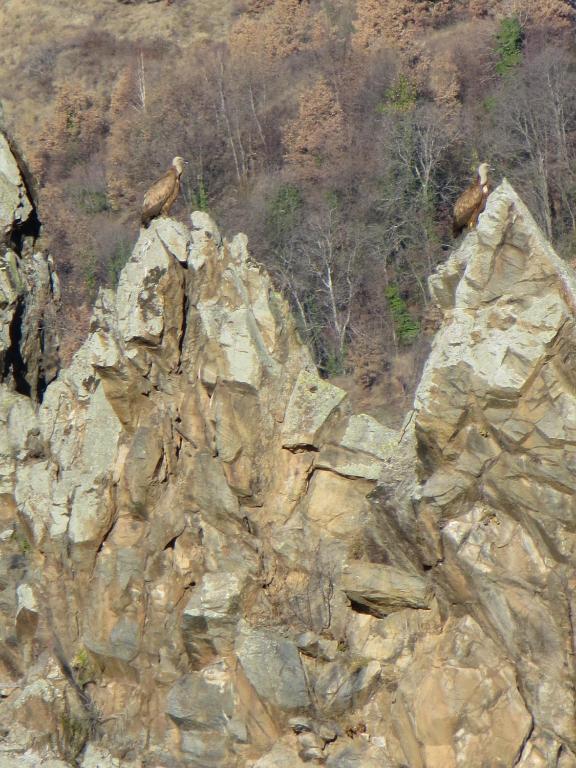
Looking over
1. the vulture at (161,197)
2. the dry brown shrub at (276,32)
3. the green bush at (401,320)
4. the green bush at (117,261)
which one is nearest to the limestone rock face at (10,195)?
the vulture at (161,197)

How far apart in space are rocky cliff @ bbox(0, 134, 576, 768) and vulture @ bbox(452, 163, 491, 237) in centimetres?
63

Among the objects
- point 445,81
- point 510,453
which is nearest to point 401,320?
point 510,453

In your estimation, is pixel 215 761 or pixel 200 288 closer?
pixel 215 761

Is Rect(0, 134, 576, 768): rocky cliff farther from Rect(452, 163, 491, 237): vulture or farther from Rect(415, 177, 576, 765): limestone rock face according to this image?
Rect(452, 163, 491, 237): vulture

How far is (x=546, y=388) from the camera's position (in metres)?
15.7

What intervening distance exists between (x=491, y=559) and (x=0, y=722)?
897cm

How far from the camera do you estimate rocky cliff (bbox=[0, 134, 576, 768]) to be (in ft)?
52.2

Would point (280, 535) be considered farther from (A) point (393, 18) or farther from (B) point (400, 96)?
(A) point (393, 18)

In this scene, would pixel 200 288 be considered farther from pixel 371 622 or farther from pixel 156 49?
pixel 156 49

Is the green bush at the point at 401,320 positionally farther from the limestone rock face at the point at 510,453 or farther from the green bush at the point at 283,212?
the limestone rock face at the point at 510,453

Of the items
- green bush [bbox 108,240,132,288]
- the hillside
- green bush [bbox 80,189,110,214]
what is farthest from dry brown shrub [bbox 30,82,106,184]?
green bush [bbox 108,240,132,288]

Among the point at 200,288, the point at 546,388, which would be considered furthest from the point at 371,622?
the point at 200,288

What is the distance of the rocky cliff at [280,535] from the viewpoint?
52.2ft

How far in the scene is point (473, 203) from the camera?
17547mm
